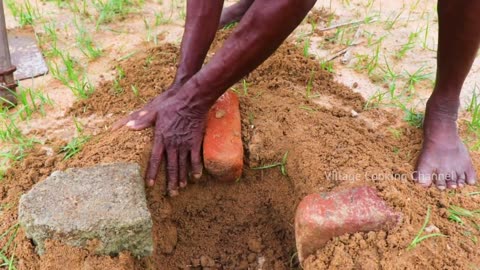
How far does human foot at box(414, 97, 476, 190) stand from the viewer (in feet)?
7.62

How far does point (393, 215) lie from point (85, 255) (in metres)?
1.13

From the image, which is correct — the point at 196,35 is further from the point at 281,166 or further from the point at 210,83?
the point at 281,166

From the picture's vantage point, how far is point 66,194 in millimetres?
2041

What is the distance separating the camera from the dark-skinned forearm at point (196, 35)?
2412 mm

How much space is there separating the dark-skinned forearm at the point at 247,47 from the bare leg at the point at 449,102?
2.16 feet

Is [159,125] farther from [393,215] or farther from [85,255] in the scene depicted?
[393,215]

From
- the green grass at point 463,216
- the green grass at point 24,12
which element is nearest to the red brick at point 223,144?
the green grass at point 463,216

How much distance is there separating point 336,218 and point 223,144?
1.88 ft

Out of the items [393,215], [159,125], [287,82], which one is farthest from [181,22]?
[393,215]

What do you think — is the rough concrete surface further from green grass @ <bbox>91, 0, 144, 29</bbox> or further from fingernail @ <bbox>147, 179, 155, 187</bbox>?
green grass @ <bbox>91, 0, 144, 29</bbox>

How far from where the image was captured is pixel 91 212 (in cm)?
197

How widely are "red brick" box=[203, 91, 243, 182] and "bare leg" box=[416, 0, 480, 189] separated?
0.77 m

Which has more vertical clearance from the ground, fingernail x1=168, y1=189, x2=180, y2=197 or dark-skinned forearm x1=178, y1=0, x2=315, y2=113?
dark-skinned forearm x1=178, y1=0, x2=315, y2=113

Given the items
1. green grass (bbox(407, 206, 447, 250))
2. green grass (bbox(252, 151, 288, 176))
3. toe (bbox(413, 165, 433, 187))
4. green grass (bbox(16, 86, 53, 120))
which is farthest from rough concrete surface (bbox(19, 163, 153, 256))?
toe (bbox(413, 165, 433, 187))
